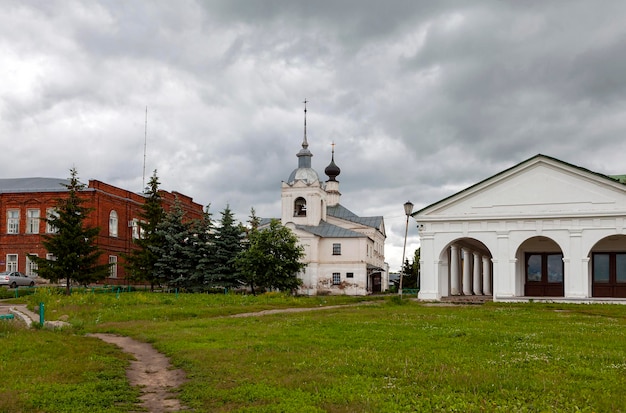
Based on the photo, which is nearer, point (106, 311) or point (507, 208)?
point (106, 311)

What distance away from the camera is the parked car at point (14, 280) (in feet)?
149

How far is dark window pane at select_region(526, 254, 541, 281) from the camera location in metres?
36.2

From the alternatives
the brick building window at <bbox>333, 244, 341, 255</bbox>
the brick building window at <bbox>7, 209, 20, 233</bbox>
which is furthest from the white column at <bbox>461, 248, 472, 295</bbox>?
the brick building window at <bbox>7, 209, 20, 233</bbox>

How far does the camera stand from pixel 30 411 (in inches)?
315

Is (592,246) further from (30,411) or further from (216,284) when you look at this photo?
(30,411)

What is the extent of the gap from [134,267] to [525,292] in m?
27.1

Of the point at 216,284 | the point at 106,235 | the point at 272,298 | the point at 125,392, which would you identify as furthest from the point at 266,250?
the point at 125,392

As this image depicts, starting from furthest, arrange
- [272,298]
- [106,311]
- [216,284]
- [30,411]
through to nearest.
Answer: [216,284] → [272,298] → [106,311] → [30,411]

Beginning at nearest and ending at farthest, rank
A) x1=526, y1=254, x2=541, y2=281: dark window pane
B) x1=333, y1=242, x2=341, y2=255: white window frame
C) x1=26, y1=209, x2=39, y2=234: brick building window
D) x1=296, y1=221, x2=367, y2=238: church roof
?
x1=526, y1=254, x2=541, y2=281: dark window pane
x1=26, y1=209, x2=39, y2=234: brick building window
x1=296, y1=221, x2=367, y2=238: church roof
x1=333, y1=242, x2=341, y2=255: white window frame

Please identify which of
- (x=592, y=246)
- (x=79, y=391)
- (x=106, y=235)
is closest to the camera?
(x=79, y=391)

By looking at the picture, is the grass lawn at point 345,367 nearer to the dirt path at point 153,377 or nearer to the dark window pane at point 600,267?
the dirt path at point 153,377

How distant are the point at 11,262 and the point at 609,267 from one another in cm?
4577

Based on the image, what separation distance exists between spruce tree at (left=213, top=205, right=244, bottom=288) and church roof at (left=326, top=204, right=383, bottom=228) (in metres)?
20.8

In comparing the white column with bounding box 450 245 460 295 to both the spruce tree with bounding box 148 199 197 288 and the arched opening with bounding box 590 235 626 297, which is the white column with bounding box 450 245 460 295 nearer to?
the arched opening with bounding box 590 235 626 297
